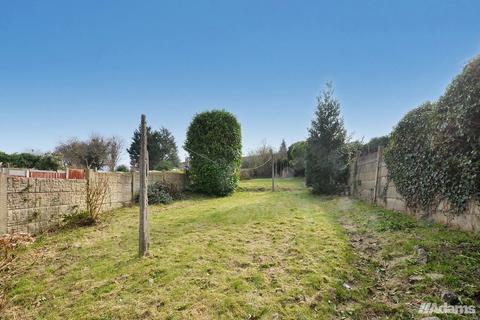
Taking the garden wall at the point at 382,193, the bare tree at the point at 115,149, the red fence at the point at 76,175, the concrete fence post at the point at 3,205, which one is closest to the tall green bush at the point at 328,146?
the garden wall at the point at 382,193

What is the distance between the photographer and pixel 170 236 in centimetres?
545

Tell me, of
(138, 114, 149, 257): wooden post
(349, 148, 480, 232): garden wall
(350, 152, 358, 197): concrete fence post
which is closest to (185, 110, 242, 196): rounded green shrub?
(350, 152, 358, 197): concrete fence post

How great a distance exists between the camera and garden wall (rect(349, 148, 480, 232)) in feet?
13.9

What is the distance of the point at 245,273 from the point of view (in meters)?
3.56

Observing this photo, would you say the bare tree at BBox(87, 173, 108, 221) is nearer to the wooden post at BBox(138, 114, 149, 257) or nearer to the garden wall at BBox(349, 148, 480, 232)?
the wooden post at BBox(138, 114, 149, 257)

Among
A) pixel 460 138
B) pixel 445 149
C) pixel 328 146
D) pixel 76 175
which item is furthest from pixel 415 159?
pixel 76 175

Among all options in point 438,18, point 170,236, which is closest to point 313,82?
point 438,18

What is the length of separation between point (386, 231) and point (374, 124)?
6517 millimetres

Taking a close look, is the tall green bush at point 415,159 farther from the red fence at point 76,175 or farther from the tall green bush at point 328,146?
the red fence at point 76,175

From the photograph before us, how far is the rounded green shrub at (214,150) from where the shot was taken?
11688mm

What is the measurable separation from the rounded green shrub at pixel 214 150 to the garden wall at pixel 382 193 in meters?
5.65

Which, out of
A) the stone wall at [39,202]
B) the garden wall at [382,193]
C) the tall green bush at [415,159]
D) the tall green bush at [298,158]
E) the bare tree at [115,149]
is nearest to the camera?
the garden wall at [382,193]

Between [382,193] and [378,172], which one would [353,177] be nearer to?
[378,172]

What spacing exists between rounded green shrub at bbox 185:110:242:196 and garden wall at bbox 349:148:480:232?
5646 millimetres
